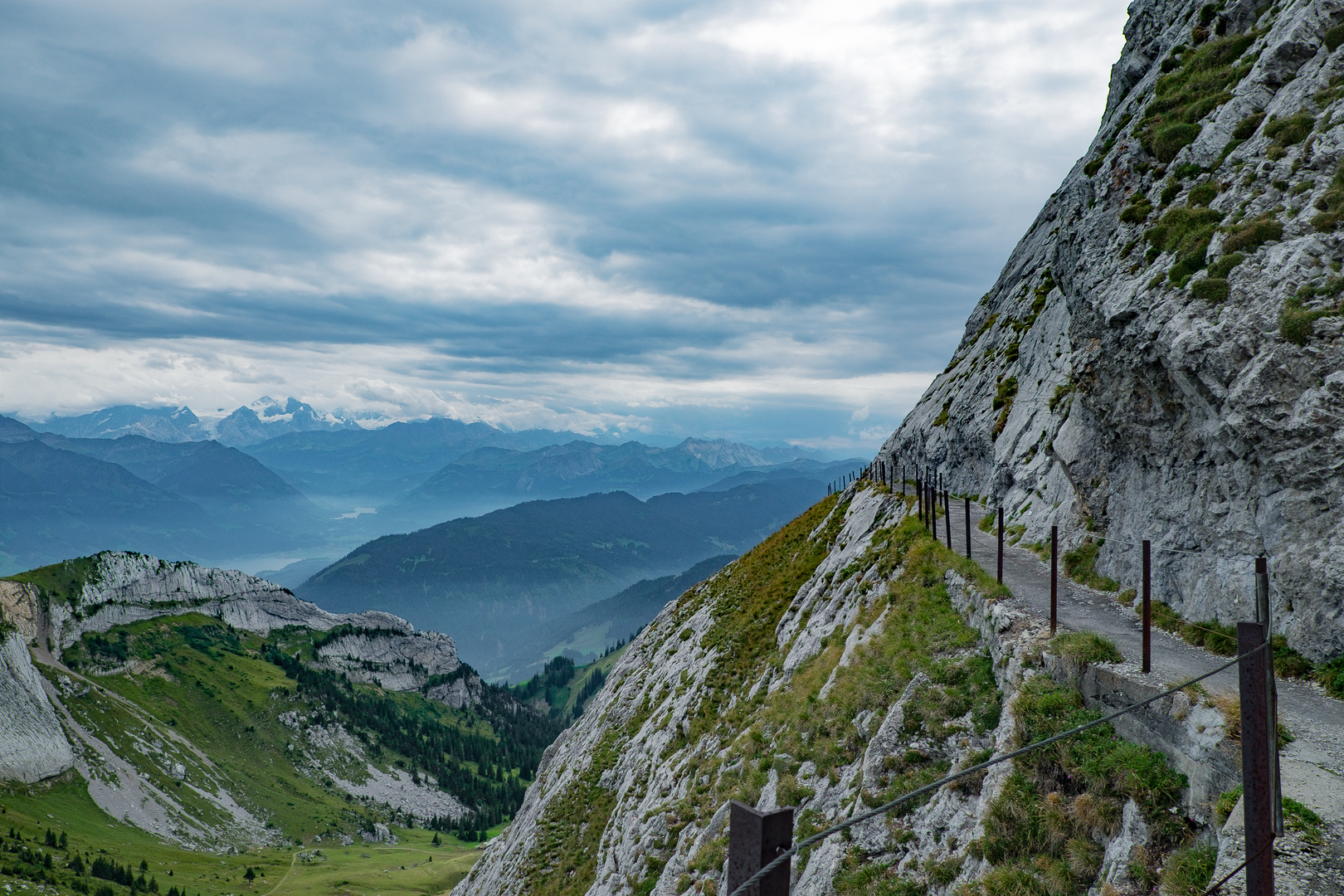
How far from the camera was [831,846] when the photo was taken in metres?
13.3

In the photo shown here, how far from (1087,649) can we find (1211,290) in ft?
31.8

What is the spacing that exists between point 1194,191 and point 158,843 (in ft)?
638

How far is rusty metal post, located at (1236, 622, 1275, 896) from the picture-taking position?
6.46 m

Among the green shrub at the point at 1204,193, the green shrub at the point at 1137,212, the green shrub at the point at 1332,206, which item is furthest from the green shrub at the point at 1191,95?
the green shrub at the point at 1332,206

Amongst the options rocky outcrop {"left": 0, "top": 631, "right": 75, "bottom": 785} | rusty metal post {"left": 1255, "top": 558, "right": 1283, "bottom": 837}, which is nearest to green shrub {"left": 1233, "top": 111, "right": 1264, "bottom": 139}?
rusty metal post {"left": 1255, "top": 558, "right": 1283, "bottom": 837}

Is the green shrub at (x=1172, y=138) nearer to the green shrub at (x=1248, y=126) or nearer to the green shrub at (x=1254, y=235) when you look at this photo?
the green shrub at (x=1248, y=126)

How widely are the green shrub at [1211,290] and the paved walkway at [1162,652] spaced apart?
25.8ft

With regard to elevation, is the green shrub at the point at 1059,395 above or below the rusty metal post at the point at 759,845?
above

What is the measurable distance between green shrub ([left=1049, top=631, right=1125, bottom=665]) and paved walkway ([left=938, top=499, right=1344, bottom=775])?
0.46 meters

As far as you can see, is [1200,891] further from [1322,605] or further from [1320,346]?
[1320,346]

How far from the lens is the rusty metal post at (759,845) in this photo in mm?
4965

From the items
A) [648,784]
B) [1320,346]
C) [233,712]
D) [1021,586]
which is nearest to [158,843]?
[233,712]

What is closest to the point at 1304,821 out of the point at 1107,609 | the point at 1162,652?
the point at 1162,652

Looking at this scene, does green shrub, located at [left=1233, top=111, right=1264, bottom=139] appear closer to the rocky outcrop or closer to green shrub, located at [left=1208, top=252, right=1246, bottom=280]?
green shrub, located at [left=1208, top=252, right=1246, bottom=280]
